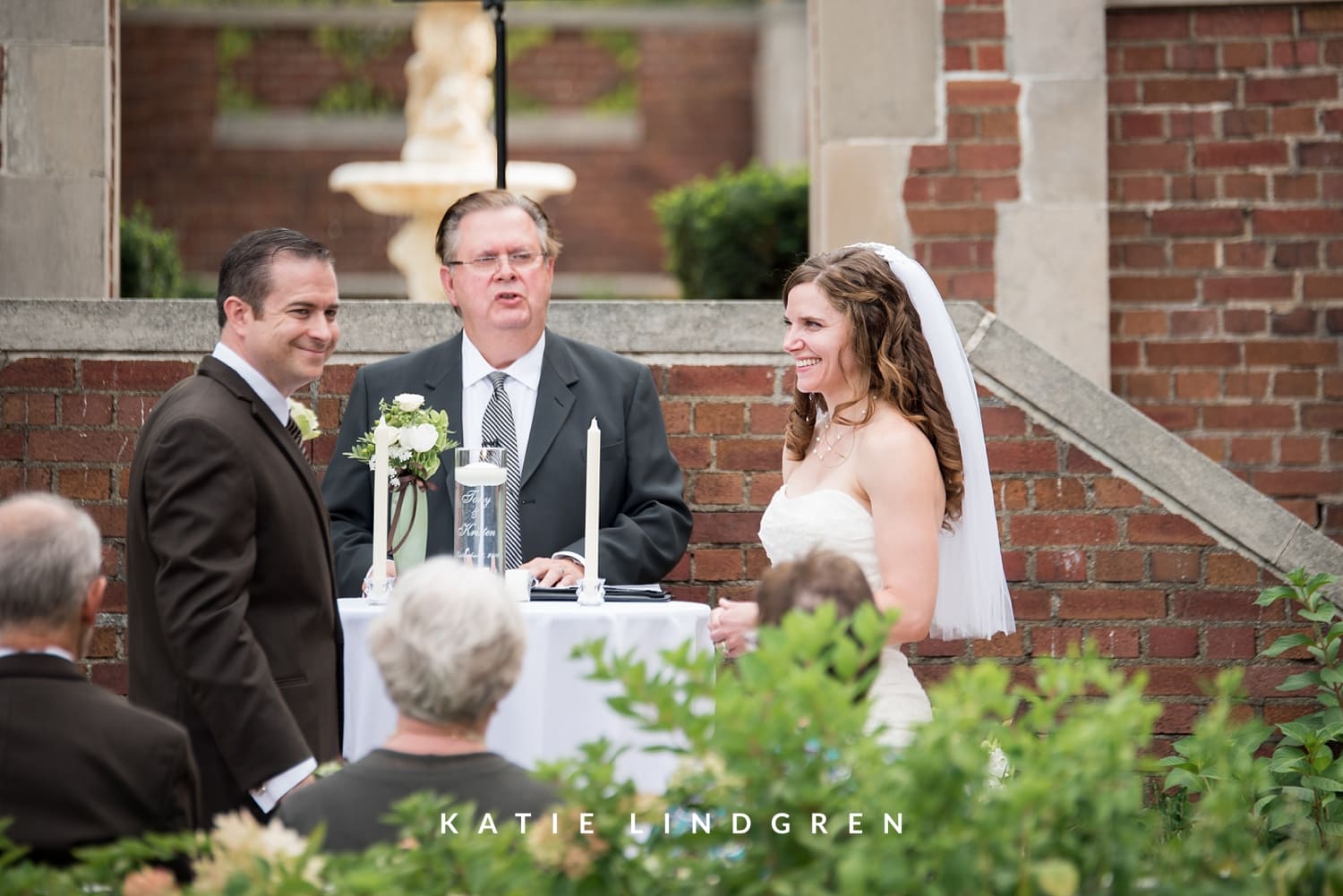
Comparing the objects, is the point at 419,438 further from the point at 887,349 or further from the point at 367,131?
the point at 367,131

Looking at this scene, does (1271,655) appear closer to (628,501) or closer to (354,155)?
(628,501)

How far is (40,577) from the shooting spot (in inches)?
103

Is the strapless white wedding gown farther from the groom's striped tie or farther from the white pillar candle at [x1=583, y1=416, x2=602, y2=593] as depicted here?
the groom's striped tie

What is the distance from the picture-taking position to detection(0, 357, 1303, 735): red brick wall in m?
5.00

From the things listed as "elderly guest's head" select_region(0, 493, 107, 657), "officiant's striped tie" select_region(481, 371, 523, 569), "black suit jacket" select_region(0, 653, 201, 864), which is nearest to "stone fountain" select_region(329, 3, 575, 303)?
"officiant's striped tie" select_region(481, 371, 523, 569)

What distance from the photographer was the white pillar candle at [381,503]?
3.64m

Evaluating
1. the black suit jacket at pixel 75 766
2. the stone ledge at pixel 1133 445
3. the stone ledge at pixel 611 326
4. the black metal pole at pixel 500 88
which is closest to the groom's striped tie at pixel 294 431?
Result: the black suit jacket at pixel 75 766

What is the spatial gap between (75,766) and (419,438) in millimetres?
1370

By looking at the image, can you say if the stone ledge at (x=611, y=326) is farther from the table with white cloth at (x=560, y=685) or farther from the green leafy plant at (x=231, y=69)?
the green leafy plant at (x=231, y=69)

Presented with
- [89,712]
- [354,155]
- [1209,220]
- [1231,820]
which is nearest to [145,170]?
[354,155]

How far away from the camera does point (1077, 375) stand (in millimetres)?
4957

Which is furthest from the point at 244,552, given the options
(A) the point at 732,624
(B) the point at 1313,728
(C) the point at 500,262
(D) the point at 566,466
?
(B) the point at 1313,728

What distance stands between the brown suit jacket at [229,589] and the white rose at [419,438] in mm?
419

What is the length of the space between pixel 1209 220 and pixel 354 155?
9.41m
